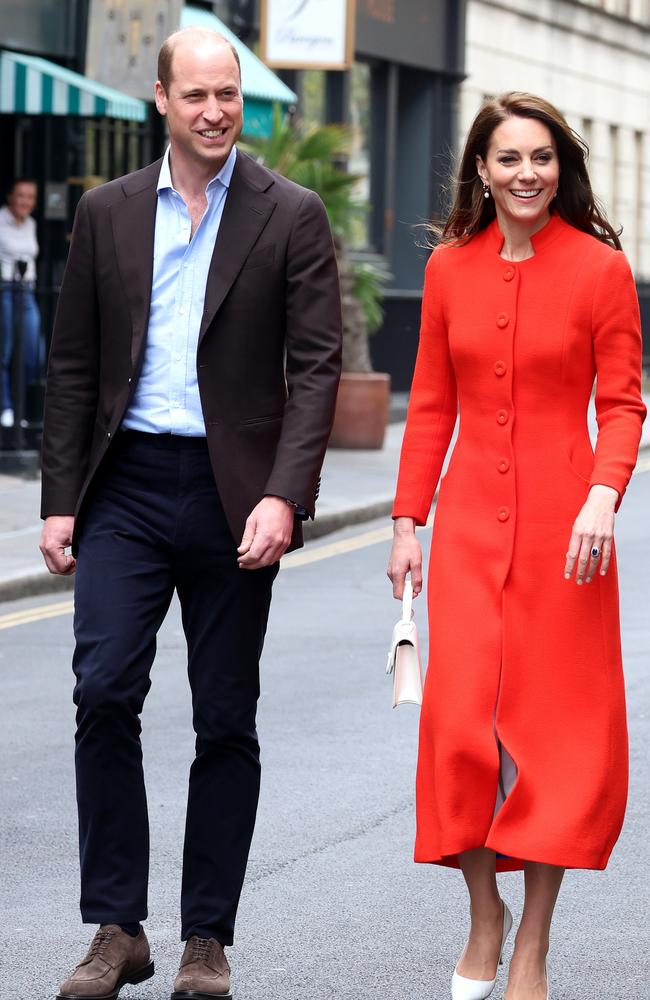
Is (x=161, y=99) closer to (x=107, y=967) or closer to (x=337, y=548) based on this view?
(x=107, y=967)

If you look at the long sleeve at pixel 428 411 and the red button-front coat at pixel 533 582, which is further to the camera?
the long sleeve at pixel 428 411

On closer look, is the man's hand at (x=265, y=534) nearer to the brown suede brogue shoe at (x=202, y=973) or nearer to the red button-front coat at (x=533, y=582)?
the red button-front coat at (x=533, y=582)

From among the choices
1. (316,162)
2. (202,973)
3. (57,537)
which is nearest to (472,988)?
(202,973)

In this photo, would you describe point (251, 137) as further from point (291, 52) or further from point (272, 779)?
point (272, 779)

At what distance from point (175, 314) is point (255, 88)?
1482 centimetres

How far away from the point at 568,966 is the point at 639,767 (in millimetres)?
2190

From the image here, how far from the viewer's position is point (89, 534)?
4418 millimetres

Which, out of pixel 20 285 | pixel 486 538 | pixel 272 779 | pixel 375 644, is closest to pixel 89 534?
pixel 486 538

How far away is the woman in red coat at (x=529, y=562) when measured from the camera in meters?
4.09

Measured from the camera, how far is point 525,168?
413 centimetres

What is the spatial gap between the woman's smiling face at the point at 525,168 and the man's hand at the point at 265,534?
773mm

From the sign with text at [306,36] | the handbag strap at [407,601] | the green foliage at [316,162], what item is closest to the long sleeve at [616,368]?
the handbag strap at [407,601]

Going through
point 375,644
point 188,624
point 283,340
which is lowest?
point 375,644

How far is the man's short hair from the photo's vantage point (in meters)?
4.30
